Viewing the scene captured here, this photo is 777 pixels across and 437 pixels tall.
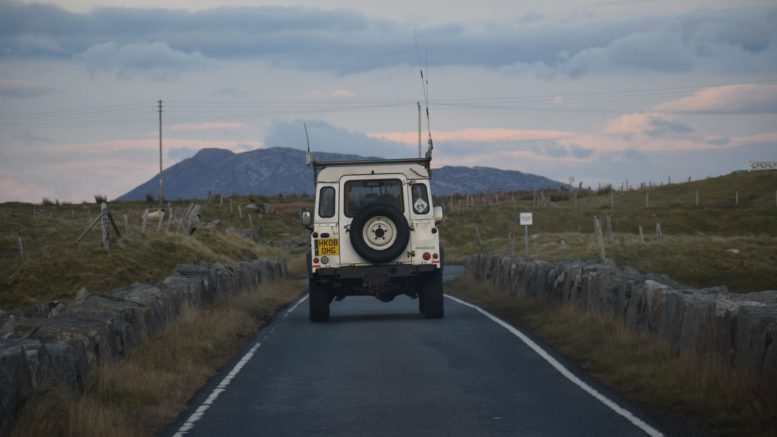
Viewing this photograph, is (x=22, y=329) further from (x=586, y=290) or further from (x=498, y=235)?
(x=498, y=235)

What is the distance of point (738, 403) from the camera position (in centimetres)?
1102

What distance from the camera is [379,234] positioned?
2241cm

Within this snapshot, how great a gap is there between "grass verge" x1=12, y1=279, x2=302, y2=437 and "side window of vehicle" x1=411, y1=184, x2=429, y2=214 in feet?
13.0

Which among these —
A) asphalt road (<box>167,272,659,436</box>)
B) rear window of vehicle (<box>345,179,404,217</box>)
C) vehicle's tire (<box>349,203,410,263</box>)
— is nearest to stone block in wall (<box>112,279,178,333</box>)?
asphalt road (<box>167,272,659,436</box>)

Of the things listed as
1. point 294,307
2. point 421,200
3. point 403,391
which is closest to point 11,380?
point 403,391

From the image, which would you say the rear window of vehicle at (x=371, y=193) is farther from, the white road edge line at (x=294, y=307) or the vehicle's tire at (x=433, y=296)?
the white road edge line at (x=294, y=307)

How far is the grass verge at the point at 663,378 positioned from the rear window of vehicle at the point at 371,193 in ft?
12.8

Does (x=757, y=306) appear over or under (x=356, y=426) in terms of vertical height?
over

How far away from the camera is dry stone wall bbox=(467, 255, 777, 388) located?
37.3 ft

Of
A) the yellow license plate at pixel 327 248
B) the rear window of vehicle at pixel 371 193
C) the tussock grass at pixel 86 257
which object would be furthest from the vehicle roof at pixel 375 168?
the tussock grass at pixel 86 257

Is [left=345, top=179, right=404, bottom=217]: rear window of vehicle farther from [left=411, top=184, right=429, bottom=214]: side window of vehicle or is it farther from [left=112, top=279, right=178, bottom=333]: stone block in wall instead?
[left=112, top=279, right=178, bottom=333]: stone block in wall

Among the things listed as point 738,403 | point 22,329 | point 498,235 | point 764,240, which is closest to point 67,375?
point 22,329

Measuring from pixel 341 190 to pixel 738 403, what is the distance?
13.0 metres

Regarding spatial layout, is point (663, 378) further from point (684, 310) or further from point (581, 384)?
point (684, 310)
